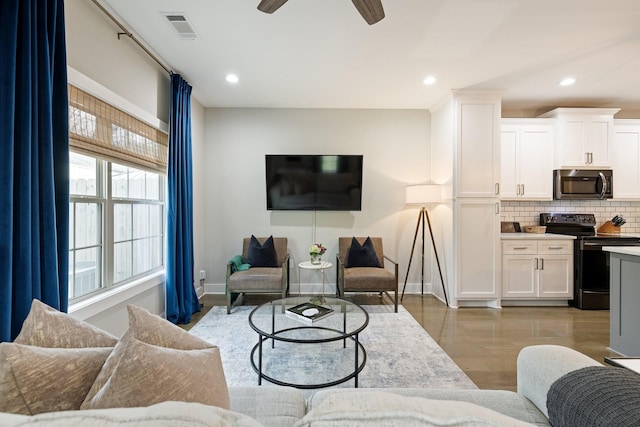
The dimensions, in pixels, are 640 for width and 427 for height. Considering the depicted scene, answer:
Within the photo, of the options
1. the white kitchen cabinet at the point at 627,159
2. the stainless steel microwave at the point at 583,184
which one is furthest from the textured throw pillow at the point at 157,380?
the white kitchen cabinet at the point at 627,159

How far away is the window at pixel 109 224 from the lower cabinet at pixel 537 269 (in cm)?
427

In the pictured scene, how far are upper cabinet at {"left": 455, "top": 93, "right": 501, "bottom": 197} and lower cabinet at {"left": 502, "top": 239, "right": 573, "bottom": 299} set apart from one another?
0.81 metres

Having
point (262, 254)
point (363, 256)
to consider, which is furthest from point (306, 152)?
point (363, 256)

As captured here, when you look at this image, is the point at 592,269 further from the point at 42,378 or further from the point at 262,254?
the point at 42,378

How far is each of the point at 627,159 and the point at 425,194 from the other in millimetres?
2854

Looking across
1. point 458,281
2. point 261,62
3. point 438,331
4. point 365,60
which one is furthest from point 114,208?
point 458,281

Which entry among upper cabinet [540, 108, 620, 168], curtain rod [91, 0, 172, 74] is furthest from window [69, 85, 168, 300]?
upper cabinet [540, 108, 620, 168]

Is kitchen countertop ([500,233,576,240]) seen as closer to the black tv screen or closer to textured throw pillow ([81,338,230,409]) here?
the black tv screen

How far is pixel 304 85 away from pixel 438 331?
3.16 metres

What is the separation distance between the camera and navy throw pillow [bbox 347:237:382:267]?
3.96m

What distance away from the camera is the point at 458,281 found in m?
3.70

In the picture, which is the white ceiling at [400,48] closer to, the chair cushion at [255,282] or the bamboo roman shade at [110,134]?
the bamboo roman shade at [110,134]

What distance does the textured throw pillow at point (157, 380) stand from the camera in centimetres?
72

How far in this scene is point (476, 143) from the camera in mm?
3686
